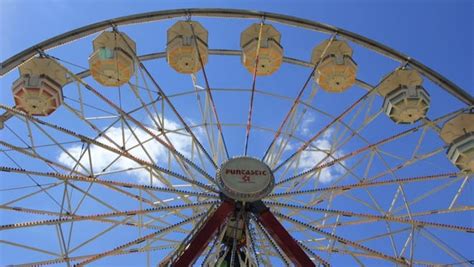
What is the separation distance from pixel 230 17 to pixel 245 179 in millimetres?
4074

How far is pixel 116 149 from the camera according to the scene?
14.0m

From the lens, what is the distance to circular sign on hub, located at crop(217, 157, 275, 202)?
14.1 metres

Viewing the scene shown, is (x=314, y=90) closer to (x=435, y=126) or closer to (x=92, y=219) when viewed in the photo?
(x=435, y=126)

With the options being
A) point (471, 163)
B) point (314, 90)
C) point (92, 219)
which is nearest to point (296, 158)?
point (314, 90)

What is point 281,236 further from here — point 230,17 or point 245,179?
point 230,17

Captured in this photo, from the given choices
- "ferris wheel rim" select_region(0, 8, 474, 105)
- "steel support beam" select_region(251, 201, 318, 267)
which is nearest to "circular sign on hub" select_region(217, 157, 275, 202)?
"steel support beam" select_region(251, 201, 318, 267)

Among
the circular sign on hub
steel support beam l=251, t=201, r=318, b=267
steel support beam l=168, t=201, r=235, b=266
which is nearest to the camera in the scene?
steel support beam l=168, t=201, r=235, b=266

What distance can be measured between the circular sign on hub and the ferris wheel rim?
3634mm

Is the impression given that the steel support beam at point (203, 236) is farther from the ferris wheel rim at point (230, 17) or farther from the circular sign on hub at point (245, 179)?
the ferris wheel rim at point (230, 17)

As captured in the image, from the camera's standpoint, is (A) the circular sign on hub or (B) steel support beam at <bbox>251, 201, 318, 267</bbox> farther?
(A) the circular sign on hub

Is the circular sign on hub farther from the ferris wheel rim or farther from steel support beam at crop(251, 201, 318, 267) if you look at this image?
the ferris wheel rim

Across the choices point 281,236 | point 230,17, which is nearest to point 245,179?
point 281,236

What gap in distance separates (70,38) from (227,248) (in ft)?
21.0

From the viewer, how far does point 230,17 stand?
15078 mm
